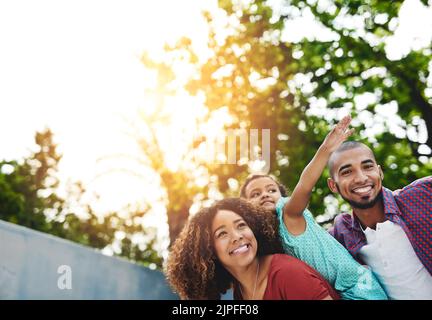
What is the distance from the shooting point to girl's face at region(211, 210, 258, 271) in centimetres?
249

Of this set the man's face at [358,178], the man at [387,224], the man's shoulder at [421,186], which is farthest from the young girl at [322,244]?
the man's shoulder at [421,186]

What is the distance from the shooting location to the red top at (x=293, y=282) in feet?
7.10

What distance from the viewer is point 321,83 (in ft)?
34.0

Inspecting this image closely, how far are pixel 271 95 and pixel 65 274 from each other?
6.17 meters

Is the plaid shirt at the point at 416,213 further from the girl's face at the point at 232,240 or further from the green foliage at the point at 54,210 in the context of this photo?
the green foliage at the point at 54,210

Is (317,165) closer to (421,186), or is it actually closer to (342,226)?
(421,186)

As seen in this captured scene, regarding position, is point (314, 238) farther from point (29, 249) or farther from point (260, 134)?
point (260, 134)

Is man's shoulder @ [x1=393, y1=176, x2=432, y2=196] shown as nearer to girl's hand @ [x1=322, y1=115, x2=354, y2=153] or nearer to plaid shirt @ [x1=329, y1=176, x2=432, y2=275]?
plaid shirt @ [x1=329, y1=176, x2=432, y2=275]

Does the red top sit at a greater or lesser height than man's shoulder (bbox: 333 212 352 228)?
lesser

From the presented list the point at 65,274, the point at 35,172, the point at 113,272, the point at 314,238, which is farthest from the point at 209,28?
the point at 35,172

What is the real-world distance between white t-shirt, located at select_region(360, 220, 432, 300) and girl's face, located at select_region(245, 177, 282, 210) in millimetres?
1039

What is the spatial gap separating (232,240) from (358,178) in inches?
30.9

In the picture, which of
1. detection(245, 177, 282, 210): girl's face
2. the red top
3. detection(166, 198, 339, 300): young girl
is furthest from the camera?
detection(245, 177, 282, 210): girl's face

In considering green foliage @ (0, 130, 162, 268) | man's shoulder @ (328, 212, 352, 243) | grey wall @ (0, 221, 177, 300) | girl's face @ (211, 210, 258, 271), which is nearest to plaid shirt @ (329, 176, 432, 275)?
man's shoulder @ (328, 212, 352, 243)
